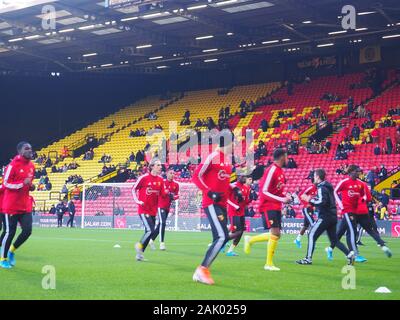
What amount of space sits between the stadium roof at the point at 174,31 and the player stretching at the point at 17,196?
22780 mm

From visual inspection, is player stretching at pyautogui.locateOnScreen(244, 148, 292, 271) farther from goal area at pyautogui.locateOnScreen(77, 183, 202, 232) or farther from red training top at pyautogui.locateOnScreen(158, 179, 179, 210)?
goal area at pyautogui.locateOnScreen(77, 183, 202, 232)

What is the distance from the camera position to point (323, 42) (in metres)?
45.8

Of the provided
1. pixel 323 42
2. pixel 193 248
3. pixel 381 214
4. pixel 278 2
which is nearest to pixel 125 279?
pixel 193 248

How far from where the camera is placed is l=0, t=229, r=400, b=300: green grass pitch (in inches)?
400

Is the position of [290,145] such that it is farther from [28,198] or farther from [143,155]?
[28,198]

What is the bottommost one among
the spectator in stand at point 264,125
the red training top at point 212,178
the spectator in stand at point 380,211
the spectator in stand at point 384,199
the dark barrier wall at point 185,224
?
the dark barrier wall at point 185,224

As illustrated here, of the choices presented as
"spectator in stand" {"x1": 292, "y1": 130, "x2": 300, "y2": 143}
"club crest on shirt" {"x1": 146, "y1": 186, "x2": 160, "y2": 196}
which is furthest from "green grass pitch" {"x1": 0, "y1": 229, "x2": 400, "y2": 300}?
"spectator in stand" {"x1": 292, "y1": 130, "x2": 300, "y2": 143}

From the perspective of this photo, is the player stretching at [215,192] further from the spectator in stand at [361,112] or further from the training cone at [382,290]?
the spectator in stand at [361,112]

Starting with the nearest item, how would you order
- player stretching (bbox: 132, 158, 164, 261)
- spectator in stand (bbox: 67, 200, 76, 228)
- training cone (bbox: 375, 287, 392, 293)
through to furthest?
training cone (bbox: 375, 287, 392, 293) < player stretching (bbox: 132, 158, 164, 261) < spectator in stand (bbox: 67, 200, 76, 228)

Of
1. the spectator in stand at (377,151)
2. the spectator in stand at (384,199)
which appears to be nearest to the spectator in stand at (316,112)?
the spectator in stand at (377,151)

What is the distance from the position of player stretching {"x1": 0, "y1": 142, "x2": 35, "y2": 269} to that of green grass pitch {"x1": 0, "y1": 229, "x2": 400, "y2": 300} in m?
0.66

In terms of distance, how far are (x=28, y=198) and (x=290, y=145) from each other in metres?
30.0

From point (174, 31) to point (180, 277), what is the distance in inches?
1290

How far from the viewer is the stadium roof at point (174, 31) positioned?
123ft
